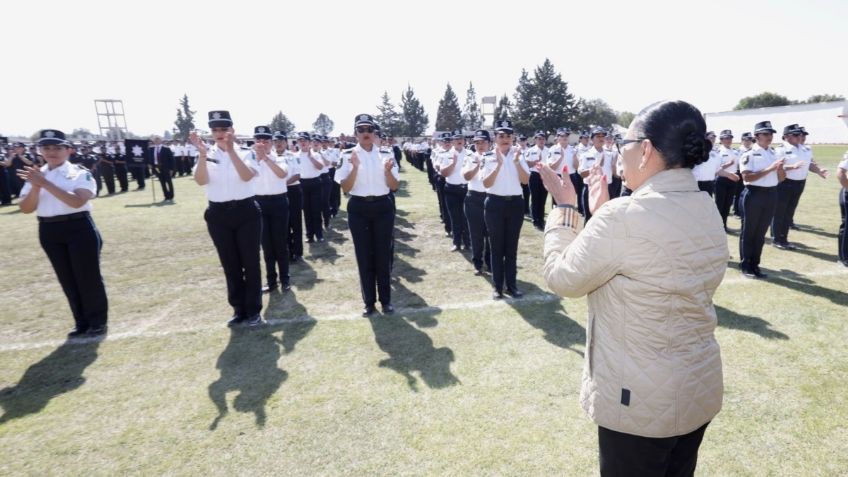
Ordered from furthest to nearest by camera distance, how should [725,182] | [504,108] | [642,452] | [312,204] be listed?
[504,108], [312,204], [725,182], [642,452]

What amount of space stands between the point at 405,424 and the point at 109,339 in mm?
3905

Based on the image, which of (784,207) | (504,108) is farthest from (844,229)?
(504,108)

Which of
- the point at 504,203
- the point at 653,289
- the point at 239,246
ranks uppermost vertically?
the point at 653,289

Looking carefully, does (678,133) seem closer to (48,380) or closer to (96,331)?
(48,380)

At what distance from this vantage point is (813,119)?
6050 cm

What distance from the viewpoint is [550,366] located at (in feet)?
14.1

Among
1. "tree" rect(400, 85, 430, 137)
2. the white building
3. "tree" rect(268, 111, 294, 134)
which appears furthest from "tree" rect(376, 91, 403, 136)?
the white building

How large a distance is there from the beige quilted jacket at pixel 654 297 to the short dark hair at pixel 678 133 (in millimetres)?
58

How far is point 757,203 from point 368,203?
19.3 ft

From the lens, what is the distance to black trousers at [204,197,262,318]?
5.34 metres

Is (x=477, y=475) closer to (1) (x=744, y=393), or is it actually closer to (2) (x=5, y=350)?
(1) (x=744, y=393)

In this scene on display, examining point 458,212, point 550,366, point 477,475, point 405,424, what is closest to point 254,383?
point 405,424

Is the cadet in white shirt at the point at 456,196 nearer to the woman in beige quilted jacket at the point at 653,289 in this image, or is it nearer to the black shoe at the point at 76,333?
the black shoe at the point at 76,333

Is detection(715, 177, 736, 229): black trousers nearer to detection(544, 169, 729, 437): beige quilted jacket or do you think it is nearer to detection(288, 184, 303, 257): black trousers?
Result: detection(288, 184, 303, 257): black trousers
